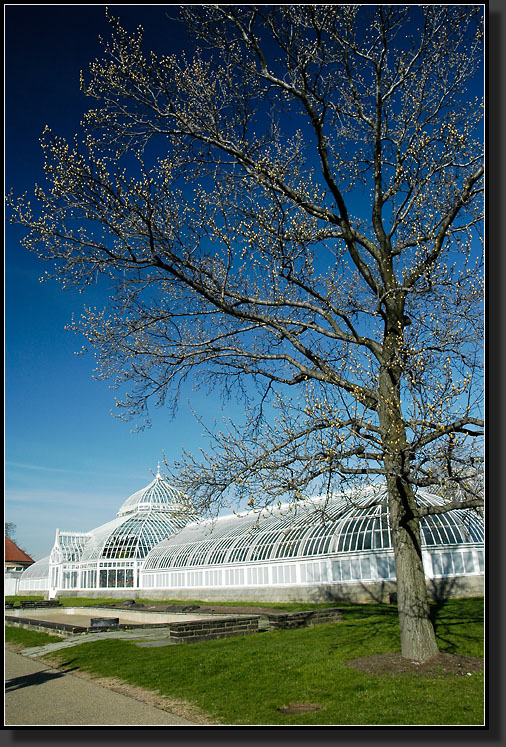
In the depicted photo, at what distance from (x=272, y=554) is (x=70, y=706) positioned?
19.4 metres

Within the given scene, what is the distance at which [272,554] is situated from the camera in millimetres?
26828

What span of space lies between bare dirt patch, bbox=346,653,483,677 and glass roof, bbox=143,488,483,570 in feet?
14.0

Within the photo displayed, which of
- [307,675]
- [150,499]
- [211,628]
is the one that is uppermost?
[307,675]

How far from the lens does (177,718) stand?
7316mm

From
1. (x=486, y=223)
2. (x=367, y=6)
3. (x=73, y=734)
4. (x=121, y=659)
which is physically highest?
(x=367, y=6)

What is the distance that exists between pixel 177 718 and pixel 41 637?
46.2 ft

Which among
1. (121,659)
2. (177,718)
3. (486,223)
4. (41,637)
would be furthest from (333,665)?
(41,637)

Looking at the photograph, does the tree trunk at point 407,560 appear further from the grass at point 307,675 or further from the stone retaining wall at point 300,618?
the stone retaining wall at point 300,618

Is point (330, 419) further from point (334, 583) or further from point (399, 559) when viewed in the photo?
point (334, 583)

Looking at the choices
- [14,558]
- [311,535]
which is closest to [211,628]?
[311,535]

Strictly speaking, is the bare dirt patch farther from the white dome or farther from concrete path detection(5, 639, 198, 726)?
the white dome

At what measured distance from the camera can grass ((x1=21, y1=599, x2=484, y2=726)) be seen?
6.95 meters

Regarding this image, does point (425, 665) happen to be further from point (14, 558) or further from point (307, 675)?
point (14, 558)

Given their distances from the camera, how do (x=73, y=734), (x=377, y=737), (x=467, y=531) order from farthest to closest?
1. (x=467, y=531)
2. (x=73, y=734)
3. (x=377, y=737)
